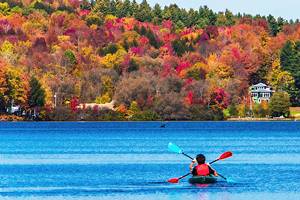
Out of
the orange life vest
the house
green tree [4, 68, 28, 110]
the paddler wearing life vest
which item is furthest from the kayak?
the house

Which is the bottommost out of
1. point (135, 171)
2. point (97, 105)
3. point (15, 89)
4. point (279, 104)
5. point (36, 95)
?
point (135, 171)

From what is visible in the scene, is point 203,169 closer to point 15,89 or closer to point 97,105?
point 15,89

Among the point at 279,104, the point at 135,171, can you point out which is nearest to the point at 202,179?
the point at 135,171

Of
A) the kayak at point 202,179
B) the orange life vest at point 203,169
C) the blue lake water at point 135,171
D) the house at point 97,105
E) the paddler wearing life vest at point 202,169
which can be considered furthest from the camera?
the house at point 97,105

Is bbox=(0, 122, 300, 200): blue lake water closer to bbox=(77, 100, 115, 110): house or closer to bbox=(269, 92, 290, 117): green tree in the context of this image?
bbox=(77, 100, 115, 110): house

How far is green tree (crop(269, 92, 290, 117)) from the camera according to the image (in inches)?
7328

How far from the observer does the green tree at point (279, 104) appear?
186m

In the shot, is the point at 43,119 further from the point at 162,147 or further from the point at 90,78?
the point at 162,147

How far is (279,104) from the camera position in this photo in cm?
18700

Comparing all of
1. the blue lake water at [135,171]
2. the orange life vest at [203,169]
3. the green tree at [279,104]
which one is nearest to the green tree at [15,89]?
the green tree at [279,104]

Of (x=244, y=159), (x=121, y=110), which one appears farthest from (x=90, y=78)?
(x=244, y=159)

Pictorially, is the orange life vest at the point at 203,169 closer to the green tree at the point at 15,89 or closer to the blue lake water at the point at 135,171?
the blue lake water at the point at 135,171

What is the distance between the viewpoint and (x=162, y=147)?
9731cm

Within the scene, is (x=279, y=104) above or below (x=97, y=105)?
above
